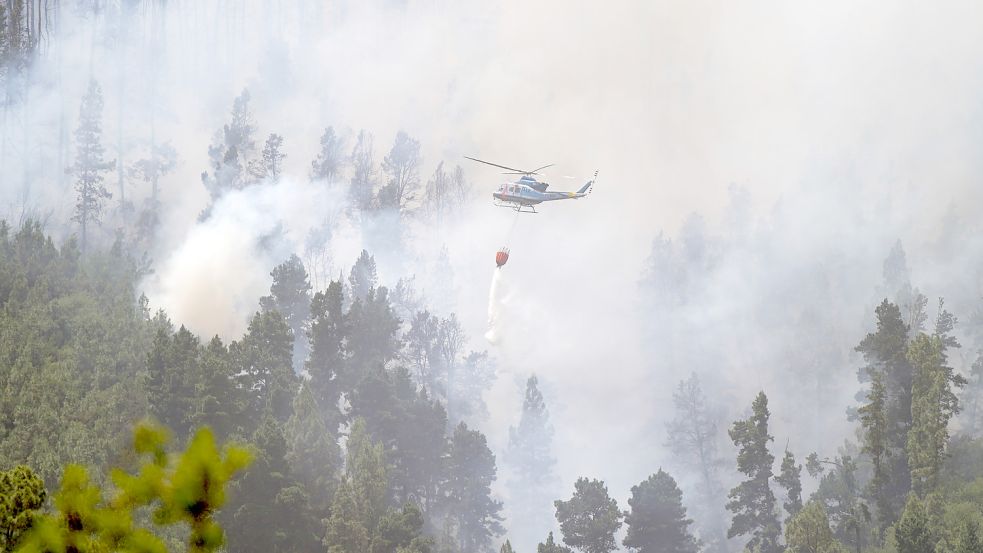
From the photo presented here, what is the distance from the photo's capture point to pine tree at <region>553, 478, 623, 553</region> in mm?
63750

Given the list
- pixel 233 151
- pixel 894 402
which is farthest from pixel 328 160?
pixel 894 402

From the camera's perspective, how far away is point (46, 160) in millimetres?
121438

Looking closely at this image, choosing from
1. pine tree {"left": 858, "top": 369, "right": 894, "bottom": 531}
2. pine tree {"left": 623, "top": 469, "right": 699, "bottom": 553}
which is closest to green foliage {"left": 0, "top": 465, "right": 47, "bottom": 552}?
pine tree {"left": 623, "top": 469, "right": 699, "bottom": 553}

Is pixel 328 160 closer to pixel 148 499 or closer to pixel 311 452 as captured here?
pixel 311 452

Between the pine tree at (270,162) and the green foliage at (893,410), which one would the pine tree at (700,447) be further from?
the pine tree at (270,162)

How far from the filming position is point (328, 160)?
13225 centimetres

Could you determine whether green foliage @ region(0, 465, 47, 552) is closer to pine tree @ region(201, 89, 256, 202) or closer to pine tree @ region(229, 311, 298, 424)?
pine tree @ region(229, 311, 298, 424)

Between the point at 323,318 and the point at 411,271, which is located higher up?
the point at 411,271

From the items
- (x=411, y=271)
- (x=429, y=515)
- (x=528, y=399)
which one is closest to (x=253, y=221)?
(x=411, y=271)

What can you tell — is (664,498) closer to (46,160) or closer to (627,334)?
(627,334)

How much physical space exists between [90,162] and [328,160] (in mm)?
28787

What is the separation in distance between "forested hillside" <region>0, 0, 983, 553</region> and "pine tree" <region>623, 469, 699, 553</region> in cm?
19

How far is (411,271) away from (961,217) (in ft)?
226

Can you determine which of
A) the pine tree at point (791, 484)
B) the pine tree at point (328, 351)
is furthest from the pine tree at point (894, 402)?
the pine tree at point (328, 351)
